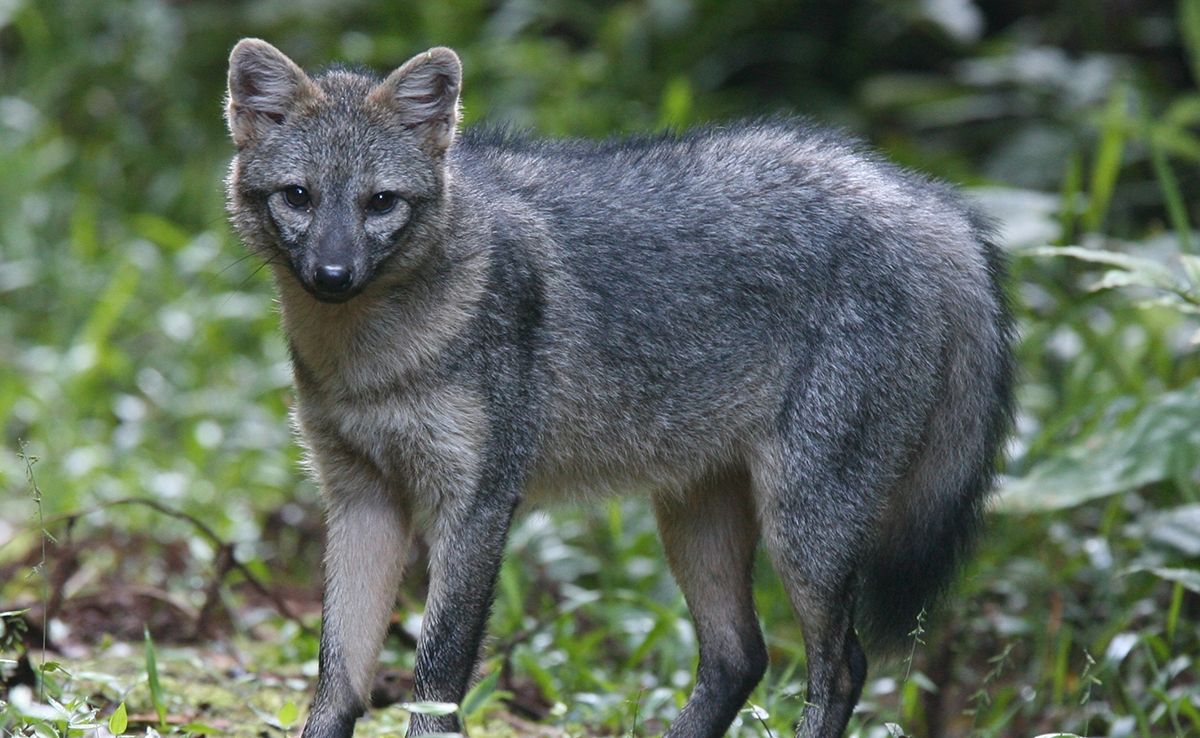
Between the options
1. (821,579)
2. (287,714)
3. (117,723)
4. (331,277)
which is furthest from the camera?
(821,579)

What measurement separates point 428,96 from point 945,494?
2.29 meters

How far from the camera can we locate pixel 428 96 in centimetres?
457

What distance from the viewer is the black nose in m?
4.10

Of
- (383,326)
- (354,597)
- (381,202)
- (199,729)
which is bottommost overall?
(199,729)

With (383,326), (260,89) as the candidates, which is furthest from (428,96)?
(383,326)

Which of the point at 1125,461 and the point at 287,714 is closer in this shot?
the point at 287,714

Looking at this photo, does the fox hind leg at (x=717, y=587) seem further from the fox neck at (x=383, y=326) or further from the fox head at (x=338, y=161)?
the fox head at (x=338, y=161)

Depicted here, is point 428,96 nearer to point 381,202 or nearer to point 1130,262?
point 381,202

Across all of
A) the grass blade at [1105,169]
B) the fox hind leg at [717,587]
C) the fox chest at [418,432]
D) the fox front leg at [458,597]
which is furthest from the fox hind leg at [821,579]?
the grass blade at [1105,169]

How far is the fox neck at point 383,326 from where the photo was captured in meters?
4.50

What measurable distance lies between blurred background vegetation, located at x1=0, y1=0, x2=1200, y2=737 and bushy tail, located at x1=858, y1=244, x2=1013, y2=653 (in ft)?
1.44

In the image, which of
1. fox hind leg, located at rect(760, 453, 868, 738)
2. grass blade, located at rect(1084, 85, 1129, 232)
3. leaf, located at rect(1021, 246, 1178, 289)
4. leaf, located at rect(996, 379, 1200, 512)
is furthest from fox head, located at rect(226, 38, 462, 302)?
grass blade, located at rect(1084, 85, 1129, 232)

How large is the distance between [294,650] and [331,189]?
242 centimetres

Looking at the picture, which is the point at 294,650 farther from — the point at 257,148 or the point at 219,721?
the point at 257,148
